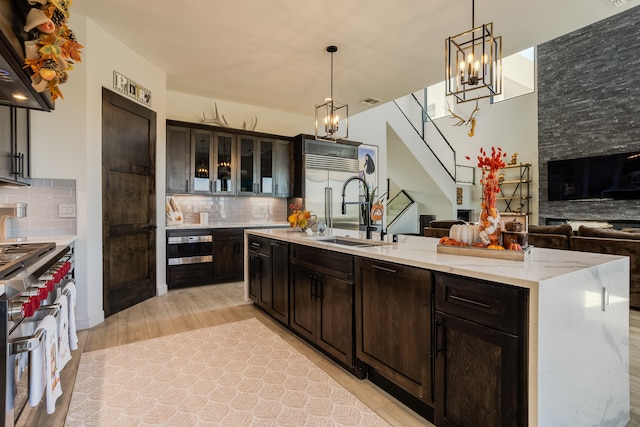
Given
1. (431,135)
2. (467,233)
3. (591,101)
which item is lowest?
(467,233)

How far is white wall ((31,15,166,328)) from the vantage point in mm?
3193

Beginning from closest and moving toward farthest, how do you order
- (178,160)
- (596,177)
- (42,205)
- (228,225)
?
(42,205) → (178,160) → (228,225) → (596,177)

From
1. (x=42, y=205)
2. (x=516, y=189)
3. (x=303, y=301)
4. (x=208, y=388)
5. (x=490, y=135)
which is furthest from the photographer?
(x=490, y=135)

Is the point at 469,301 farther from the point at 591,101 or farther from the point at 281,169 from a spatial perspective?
the point at 591,101

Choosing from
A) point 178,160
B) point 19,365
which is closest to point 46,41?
point 19,365

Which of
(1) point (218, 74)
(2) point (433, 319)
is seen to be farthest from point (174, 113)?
(2) point (433, 319)

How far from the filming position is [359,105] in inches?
239

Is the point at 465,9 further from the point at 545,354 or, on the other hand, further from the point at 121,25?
the point at 121,25

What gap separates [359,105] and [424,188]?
12.8 ft

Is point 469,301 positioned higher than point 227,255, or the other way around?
point 469,301

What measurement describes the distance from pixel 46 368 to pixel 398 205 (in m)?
9.22

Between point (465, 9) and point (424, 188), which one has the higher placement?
point (465, 9)

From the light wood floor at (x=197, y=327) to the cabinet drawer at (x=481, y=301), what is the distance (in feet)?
2.46

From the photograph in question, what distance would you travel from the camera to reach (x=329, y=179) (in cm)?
631
